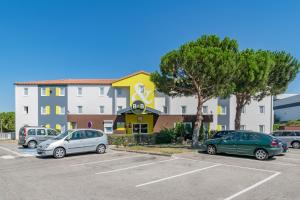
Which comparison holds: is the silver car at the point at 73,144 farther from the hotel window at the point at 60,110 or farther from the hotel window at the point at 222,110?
the hotel window at the point at 222,110

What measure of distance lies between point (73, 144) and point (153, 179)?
7717mm

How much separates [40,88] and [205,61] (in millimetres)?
28006

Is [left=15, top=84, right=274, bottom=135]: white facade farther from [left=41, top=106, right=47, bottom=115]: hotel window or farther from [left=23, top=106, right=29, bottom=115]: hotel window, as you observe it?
[left=41, top=106, right=47, bottom=115]: hotel window

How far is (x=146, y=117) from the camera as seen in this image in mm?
35500

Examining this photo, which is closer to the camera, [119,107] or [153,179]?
[153,179]

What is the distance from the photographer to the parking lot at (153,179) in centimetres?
766

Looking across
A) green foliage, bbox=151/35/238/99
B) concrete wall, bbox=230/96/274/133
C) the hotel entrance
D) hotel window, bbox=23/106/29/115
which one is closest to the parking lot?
green foliage, bbox=151/35/238/99

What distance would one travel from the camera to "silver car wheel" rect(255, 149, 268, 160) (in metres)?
14.0

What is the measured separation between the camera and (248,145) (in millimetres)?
14523

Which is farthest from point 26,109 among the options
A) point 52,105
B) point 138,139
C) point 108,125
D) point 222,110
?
point 222,110

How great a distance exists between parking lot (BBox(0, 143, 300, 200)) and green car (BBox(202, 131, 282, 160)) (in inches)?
22.0

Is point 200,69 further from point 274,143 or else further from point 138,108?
point 138,108

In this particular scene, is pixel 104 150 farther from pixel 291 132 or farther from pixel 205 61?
pixel 291 132

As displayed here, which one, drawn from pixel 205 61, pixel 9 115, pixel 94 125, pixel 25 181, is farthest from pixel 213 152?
pixel 9 115
